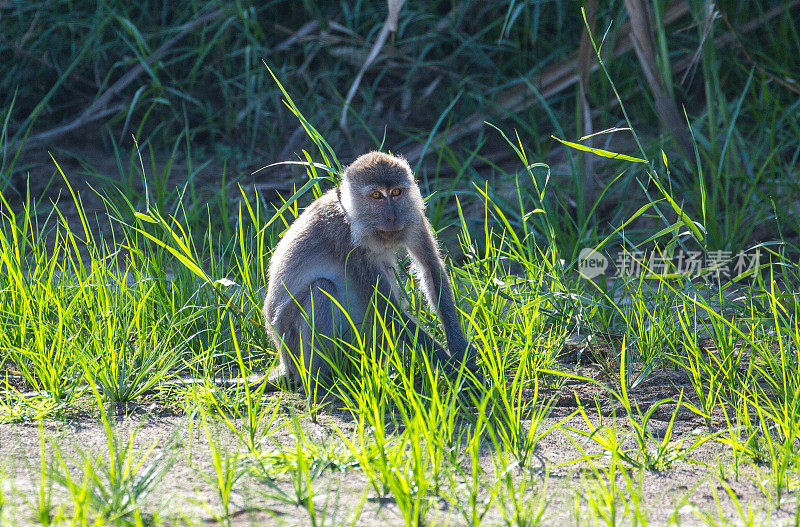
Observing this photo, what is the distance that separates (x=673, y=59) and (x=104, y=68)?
4673 millimetres

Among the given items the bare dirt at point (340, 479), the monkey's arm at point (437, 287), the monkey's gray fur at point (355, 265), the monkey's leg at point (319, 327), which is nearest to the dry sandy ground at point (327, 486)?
the bare dirt at point (340, 479)

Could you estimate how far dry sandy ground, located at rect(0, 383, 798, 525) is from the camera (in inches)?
96.3

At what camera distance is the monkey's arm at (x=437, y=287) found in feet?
12.7

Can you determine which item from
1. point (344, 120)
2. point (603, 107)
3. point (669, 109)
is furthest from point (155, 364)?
point (603, 107)

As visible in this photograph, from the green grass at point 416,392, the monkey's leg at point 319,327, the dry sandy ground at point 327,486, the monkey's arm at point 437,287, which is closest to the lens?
the dry sandy ground at point 327,486

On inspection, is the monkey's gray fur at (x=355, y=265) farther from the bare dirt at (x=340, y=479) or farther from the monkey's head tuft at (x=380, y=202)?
the bare dirt at (x=340, y=479)

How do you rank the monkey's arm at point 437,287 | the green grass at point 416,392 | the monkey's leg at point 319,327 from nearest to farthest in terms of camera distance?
the green grass at point 416,392 → the monkey's leg at point 319,327 → the monkey's arm at point 437,287

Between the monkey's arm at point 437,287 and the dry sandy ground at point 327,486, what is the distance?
764 mm

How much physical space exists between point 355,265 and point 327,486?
140cm

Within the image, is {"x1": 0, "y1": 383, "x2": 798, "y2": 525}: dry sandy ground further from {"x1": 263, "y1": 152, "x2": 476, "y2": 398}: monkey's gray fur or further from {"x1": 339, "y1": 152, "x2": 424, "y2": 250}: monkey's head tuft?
{"x1": 339, "y1": 152, "x2": 424, "y2": 250}: monkey's head tuft

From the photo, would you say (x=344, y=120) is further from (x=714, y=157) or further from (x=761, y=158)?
(x=761, y=158)

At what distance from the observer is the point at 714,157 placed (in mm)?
5176

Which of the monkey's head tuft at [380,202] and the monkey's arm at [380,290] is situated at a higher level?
the monkey's head tuft at [380,202]

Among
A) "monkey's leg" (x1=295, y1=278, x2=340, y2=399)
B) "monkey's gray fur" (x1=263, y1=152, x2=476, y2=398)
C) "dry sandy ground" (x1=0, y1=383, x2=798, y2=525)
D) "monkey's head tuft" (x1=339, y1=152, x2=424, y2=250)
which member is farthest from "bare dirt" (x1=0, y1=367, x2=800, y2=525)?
"monkey's head tuft" (x1=339, y1=152, x2=424, y2=250)
